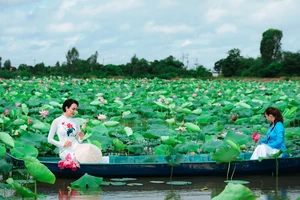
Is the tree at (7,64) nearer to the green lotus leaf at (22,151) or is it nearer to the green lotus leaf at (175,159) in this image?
the green lotus leaf at (22,151)

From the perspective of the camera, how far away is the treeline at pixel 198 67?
3081 cm

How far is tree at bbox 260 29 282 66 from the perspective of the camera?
34062mm

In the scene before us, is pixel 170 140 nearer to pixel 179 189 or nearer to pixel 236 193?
pixel 179 189

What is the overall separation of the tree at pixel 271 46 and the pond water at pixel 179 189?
1176 inches

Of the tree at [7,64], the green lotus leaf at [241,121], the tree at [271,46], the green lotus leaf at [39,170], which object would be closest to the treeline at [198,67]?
the tree at [271,46]

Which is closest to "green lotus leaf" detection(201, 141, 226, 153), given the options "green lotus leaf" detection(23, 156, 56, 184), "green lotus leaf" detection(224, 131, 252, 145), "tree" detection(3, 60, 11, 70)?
"green lotus leaf" detection(224, 131, 252, 145)

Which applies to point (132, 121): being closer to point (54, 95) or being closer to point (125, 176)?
point (125, 176)

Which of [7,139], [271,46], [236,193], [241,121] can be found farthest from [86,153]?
[271,46]

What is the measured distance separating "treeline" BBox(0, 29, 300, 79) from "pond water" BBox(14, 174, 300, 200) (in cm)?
2608

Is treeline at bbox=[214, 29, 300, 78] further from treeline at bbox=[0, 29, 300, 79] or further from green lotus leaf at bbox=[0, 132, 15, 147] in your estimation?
green lotus leaf at bbox=[0, 132, 15, 147]

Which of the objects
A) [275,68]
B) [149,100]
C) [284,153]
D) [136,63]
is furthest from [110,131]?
[136,63]

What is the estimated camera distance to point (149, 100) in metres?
12.1

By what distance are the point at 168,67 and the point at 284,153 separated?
95.0ft

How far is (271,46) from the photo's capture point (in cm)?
3434
